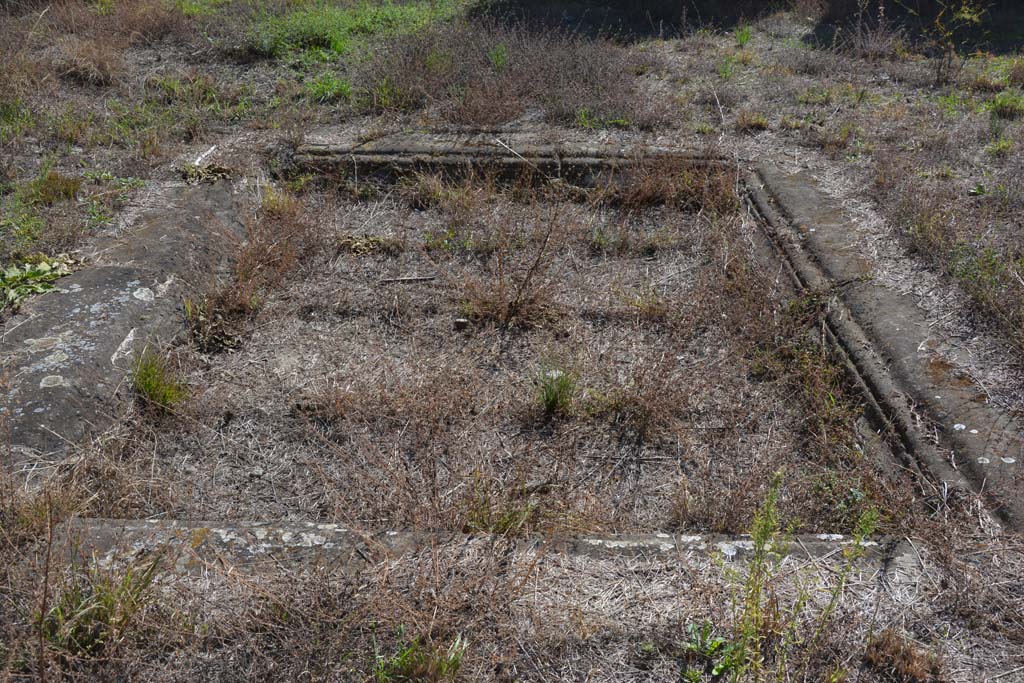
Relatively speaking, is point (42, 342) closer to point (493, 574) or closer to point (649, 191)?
point (493, 574)

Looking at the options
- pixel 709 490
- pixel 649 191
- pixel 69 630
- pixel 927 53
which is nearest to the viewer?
pixel 69 630

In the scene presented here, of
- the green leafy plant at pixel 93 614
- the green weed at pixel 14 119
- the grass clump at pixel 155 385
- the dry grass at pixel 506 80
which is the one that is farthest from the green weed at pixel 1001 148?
the green weed at pixel 14 119

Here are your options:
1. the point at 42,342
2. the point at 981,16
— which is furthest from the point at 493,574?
the point at 981,16

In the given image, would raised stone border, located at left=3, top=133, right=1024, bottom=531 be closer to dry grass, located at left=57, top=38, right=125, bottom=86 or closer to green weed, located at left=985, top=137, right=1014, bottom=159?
green weed, located at left=985, top=137, right=1014, bottom=159

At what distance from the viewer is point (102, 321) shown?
3.91 meters

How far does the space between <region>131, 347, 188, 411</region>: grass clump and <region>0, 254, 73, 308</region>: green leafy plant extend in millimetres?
845

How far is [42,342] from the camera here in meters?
3.74

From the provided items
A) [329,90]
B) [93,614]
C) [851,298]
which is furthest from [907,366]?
[329,90]

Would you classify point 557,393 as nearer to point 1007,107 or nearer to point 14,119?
point 1007,107

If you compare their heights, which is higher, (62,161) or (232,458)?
(62,161)

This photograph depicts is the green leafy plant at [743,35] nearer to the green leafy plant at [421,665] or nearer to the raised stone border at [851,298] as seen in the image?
the raised stone border at [851,298]

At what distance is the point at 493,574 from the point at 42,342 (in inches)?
99.3

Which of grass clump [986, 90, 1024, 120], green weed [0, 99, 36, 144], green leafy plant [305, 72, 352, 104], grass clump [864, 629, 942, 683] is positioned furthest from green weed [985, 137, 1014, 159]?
green weed [0, 99, 36, 144]

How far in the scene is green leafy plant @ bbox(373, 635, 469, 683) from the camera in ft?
7.42
